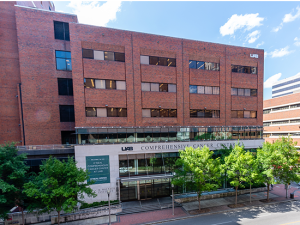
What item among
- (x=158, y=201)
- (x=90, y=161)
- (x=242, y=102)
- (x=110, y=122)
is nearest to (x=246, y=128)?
(x=242, y=102)

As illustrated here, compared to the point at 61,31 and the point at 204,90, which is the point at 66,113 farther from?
the point at 204,90

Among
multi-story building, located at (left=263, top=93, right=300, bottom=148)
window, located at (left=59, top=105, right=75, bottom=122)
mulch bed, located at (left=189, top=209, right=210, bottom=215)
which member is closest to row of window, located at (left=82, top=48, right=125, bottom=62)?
window, located at (left=59, top=105, right=75, bottom=122)

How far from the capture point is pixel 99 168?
62.8 ft

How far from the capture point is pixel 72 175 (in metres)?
13.6

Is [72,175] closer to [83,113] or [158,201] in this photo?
[83,113]

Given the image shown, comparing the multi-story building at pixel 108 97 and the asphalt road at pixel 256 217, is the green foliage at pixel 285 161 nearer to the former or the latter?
the asphalt road at pixel 256 217

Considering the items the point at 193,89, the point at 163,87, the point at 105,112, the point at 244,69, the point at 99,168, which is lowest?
the point at 99,168

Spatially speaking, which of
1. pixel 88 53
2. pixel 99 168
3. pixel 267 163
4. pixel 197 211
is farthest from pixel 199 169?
pixel 88 53

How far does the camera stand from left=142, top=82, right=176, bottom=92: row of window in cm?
2233

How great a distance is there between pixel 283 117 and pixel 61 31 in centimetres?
6044

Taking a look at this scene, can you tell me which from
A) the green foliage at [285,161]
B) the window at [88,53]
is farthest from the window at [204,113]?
the window at [88,53]

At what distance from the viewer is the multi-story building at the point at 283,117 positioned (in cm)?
4046

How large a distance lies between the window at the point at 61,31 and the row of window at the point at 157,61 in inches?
483

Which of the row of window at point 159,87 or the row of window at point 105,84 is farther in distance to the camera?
the row of window at point 159,87
